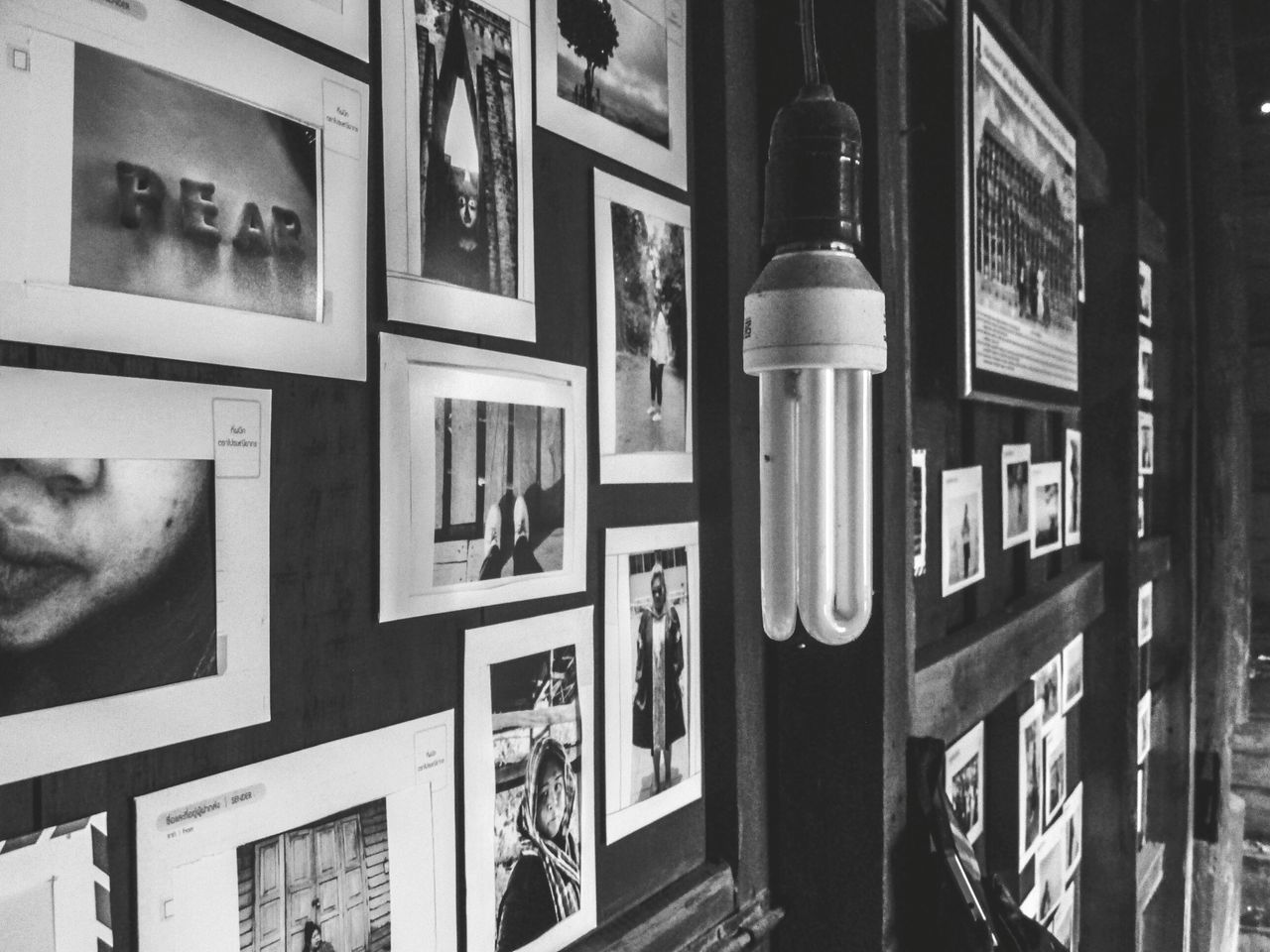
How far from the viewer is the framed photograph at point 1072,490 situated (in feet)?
6.46

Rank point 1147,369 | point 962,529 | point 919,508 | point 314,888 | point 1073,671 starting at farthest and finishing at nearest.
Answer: point 1147,369 < point 1073,671 < point 962,529 < point 919,508 < point 314,888

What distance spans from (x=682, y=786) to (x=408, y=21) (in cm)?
68

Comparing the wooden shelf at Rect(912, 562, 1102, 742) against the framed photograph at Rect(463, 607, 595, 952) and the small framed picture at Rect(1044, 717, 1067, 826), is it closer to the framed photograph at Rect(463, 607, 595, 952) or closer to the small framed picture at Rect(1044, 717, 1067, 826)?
the small framed picture at Rect(1044, 717, 1067, 826)

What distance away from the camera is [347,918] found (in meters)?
0.55

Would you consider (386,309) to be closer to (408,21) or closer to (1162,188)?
(408,21)

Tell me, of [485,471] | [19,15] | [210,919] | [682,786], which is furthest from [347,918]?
[19,15]

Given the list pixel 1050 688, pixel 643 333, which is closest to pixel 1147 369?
pixel 1050 688

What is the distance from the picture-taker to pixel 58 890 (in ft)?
1.37

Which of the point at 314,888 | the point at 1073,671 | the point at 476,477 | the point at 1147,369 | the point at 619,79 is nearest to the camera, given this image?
the point at 314,888

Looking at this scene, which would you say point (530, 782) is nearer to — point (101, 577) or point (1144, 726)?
point (101, 577)

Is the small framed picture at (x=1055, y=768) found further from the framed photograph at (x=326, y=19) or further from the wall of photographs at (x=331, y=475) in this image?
the framed photograph at (x=326, y=19)

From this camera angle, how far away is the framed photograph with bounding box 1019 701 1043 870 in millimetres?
1574

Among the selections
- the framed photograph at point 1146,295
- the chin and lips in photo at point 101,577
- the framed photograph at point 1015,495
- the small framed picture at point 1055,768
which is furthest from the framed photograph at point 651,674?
the framed photograph at point 1146,295

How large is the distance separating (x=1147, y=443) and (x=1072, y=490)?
1112 mm
